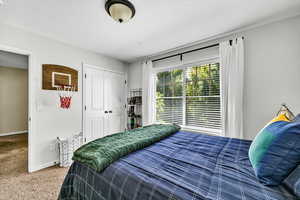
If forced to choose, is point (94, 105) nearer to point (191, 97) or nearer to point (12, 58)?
point (191, 97)

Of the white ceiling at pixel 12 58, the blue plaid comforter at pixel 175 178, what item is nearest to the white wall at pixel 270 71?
the blue plaid comforter at pixel 175 178

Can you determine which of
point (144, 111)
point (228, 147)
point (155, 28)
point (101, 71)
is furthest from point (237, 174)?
point (101, 71)

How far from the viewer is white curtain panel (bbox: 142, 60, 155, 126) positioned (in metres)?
3.53

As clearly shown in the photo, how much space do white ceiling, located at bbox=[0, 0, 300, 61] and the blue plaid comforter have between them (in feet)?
5.91

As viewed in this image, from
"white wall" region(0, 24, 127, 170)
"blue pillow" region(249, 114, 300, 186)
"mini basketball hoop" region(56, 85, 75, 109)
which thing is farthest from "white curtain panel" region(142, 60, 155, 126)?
"blue pillow" region(249, 114, 300, 186)

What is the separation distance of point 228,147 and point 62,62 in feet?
10.9

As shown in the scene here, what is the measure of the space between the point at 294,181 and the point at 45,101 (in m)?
3.38

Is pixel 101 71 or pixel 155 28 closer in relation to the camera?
pixel 155 28

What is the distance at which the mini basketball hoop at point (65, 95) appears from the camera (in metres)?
2.75

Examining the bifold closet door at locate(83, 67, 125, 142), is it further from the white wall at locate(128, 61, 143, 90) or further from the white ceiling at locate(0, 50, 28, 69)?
the white ceiling at locate(0, 50, 28, 69)

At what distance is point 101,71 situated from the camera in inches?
139

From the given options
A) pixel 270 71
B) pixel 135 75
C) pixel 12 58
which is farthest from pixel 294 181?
pixel 12 58

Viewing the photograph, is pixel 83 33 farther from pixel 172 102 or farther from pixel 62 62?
pixel 172 102

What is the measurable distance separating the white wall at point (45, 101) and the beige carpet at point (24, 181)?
26cm
